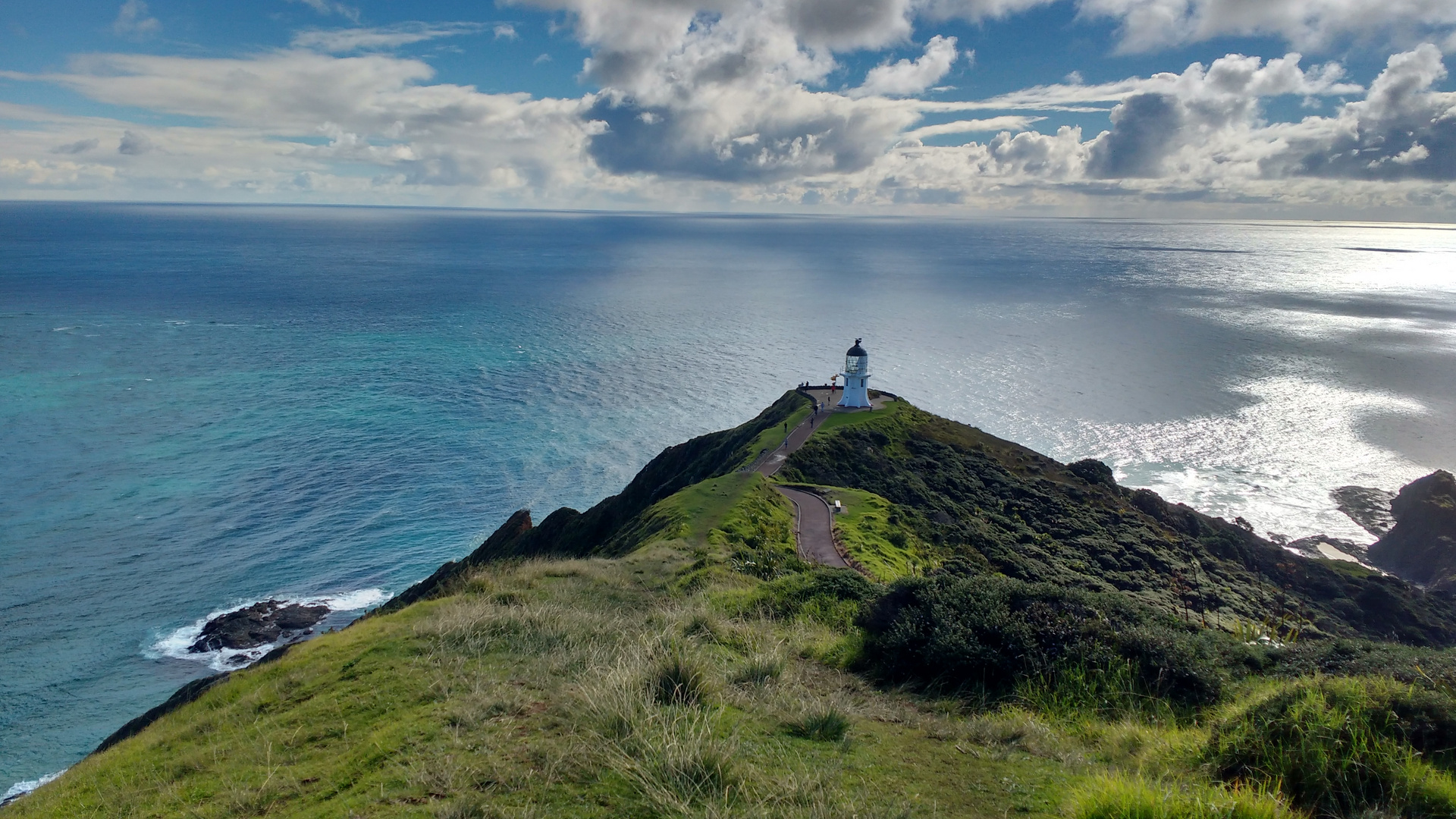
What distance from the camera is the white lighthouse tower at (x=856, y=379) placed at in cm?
5359

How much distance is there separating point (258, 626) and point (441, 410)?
34.9m

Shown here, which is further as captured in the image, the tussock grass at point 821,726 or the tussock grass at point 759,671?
the tussock grass at point 759,671

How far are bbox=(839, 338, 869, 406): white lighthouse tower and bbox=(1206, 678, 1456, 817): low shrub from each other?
46407 mm

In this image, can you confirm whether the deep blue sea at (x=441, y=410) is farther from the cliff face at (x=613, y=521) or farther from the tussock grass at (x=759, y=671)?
the tussock grass at (x=759, y=671)

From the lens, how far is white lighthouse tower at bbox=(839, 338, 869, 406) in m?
53.6

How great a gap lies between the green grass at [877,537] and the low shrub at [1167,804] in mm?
17773

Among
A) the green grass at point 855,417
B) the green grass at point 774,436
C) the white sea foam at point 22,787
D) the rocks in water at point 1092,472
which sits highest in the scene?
the green grass at point 855,417

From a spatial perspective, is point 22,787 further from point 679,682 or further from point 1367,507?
point 1367,507

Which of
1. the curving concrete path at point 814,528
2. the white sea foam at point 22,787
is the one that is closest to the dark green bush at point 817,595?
the curving concrete path at point 814,528

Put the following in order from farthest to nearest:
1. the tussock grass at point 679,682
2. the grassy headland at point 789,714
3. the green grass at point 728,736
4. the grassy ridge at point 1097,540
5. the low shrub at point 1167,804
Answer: the grassy ridge at point 1097,540 → the tussock grass at point 679,682 → the grassy headland at point 789,714 → the green grass at point 728,736 → the low shrub at point 1167,804

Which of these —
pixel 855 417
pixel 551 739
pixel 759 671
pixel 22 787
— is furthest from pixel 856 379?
pixel 22 787

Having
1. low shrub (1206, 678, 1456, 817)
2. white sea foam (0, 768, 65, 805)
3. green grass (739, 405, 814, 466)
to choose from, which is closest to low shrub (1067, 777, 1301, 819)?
low shrub (1206, 678, 1456, 817)

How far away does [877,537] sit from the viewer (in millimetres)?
29594

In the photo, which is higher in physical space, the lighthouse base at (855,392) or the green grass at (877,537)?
the lighthouse base at (855,392)
